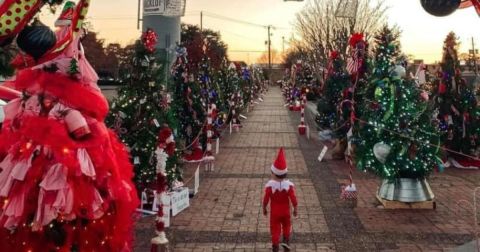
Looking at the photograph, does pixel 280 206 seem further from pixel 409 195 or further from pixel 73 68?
pixel 73 68

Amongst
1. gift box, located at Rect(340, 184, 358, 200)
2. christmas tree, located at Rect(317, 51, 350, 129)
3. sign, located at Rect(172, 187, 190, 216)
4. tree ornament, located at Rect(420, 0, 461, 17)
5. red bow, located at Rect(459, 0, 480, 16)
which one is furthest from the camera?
christmas tree, located at Rect(317, 51, 350, 129)

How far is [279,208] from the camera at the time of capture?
22.7ft

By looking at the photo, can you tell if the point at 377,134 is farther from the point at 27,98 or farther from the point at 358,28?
the point at 358,28

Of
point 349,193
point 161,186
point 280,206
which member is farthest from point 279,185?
point 349,193

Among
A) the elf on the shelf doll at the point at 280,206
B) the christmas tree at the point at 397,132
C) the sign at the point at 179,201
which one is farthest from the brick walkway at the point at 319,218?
the christmas tree at the point at 397,132

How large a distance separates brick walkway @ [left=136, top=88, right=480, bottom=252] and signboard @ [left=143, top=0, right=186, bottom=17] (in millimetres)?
4362

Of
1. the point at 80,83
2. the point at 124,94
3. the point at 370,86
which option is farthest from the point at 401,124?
the point at 80,83

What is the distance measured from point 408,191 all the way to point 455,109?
593 cm

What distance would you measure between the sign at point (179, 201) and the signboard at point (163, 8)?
20.4 feet

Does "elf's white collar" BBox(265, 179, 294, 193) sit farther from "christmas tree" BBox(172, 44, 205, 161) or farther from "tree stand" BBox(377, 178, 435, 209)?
"christmas tree" BBox(172, 44, 205, 161)

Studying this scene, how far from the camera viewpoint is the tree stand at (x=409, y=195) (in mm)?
9250

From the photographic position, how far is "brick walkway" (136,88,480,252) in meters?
7.36

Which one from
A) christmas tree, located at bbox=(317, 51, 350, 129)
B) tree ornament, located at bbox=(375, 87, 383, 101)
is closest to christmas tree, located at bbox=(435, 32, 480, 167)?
christmas tree, located at bbox=(317, 51, 350, 129)

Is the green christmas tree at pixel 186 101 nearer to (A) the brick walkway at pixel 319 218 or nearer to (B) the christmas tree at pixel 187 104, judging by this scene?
(B) the christmas tree at pixel 187 104
